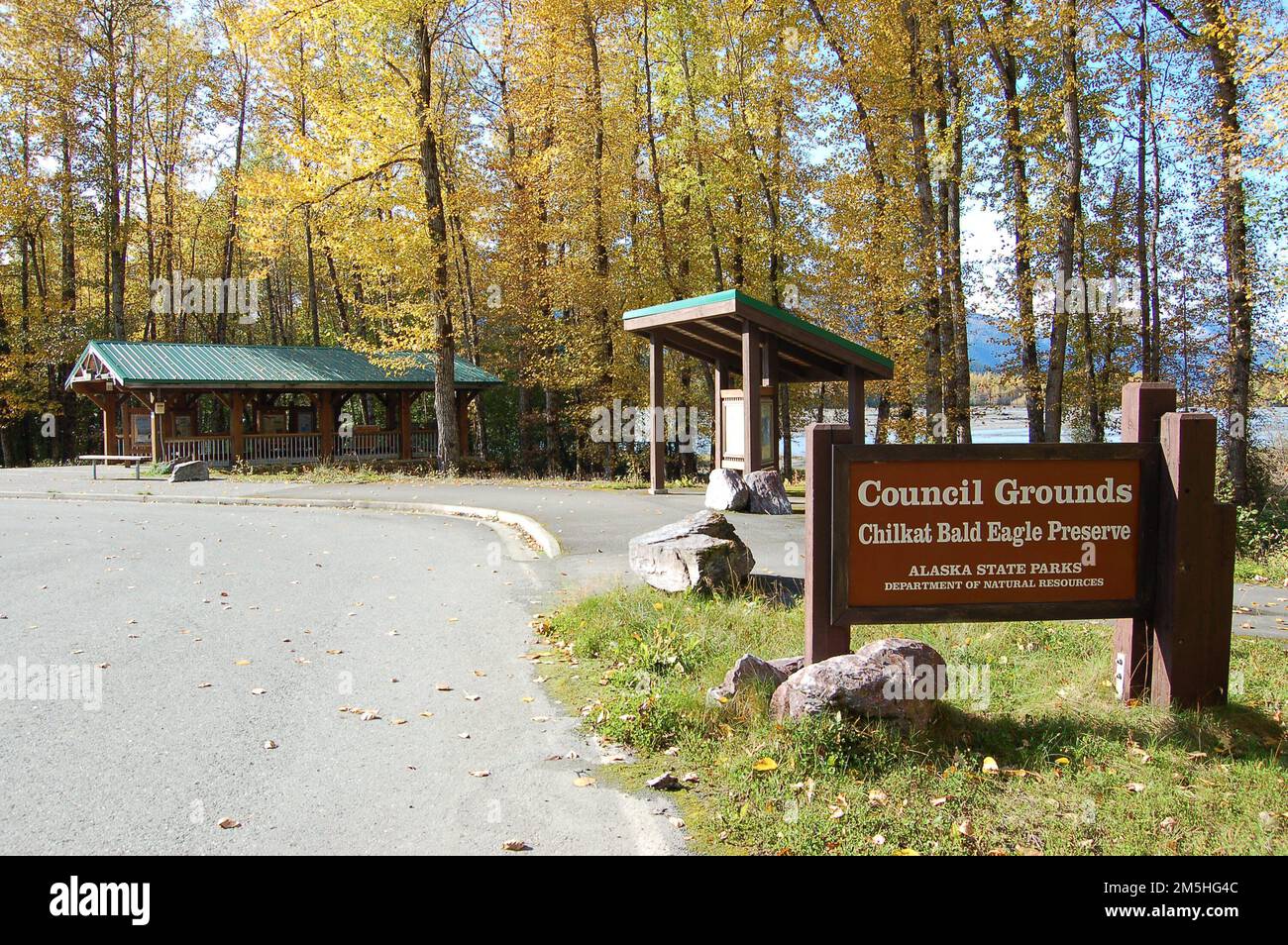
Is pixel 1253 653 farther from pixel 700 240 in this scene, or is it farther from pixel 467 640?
pixel 700 240

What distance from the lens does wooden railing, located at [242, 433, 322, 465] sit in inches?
1219

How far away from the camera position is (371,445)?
3375 centimetres

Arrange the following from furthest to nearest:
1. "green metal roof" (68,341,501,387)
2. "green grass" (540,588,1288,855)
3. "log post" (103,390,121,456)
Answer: "log post" (103,390,121,456), "green metal roof" (68,341,501,387), "green grass" (540,588,1288,855)

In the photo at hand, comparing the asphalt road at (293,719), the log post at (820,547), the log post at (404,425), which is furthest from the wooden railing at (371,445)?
the log post at (820,547)

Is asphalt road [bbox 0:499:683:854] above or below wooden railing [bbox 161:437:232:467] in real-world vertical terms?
below

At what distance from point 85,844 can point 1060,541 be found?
521 centimetres

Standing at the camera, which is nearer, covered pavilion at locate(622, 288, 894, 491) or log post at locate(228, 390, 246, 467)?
covered pavilion at locate(622, 288, 894, 491)

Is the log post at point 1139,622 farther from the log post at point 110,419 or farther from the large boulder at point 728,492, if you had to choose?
the log post at point 110,419

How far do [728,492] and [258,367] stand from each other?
21866 mm

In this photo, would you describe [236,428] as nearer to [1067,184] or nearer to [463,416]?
[463,416]

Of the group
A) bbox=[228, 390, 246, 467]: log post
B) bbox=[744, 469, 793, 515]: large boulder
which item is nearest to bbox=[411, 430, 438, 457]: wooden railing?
Answer: bbox=[228, 390, 246, 467]: log post

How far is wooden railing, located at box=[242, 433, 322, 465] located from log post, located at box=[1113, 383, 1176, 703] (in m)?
29.6

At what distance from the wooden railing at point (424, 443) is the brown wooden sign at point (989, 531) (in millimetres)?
31367

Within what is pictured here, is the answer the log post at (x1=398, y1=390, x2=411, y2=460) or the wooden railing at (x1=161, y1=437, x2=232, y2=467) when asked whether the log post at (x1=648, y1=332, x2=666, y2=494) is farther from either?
the wooden railing at (x1=161, y1=437, x2=232, y2=467)
